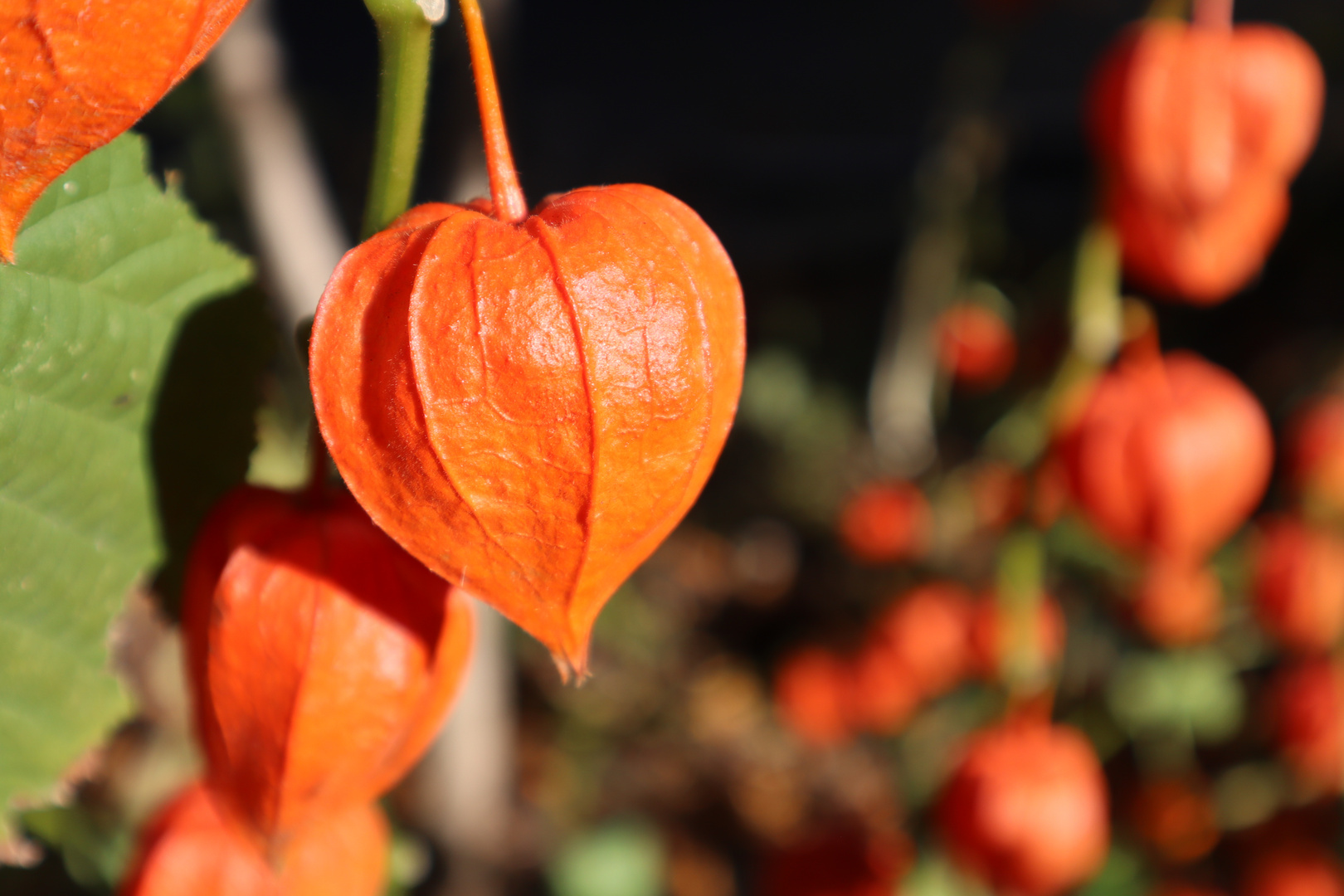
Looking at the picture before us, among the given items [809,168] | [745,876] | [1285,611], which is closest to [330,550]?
[1285,611]

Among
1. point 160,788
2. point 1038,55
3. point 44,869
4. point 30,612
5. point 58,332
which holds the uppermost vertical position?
point 58,332

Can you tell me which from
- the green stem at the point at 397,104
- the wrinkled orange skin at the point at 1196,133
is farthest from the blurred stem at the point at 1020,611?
the green stem at the point at 397,104

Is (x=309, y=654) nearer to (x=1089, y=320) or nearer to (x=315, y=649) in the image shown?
(x=315, y=649)

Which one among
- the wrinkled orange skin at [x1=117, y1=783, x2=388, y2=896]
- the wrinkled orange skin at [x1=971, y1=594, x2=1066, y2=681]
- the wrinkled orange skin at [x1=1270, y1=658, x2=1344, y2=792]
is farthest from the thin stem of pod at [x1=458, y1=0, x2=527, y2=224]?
the wrinkled orange skin at [x1=1270, y1=658, x2=1344, y2=792]

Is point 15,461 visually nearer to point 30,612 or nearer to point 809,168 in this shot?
point 30,612

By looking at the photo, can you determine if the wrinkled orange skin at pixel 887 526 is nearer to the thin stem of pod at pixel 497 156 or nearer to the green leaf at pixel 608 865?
the green leaf at pixel 608 865

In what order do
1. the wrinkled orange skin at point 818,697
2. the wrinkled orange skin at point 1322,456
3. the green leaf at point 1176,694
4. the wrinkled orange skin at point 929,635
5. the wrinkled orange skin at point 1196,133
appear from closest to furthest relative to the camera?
the wrinkled orange skin at point 1196,133, the wrinkled orange skin at point 1322,456, the wrinkled orange skin at point 929,635, the green leaf at point 1176,694, the wrinkled orange skin at point 818,697

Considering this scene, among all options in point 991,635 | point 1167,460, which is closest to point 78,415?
point 1167,460
